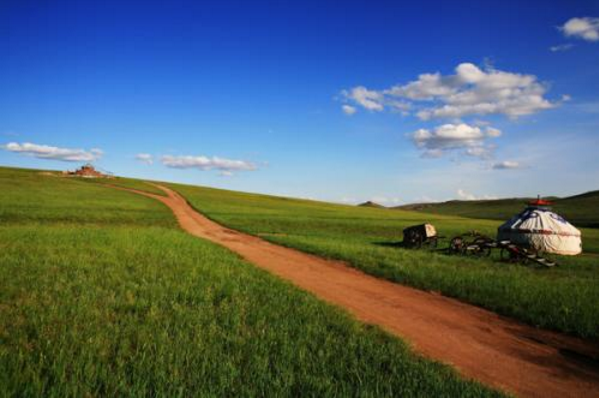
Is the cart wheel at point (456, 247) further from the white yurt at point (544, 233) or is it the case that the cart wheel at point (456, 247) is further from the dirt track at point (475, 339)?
the dirt track at point (475, 339)

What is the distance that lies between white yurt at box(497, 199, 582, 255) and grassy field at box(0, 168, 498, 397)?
77.8 ft

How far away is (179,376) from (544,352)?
7.24 metres

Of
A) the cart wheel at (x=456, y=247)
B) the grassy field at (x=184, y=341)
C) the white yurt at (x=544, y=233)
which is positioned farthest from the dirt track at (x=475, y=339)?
the white yurt at (x=544, y=233)

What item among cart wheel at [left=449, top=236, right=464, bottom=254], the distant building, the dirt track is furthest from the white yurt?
the distant building

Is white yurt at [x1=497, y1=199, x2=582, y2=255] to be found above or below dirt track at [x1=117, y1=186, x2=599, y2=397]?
above

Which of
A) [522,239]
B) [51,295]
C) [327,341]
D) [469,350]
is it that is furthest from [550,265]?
[51,295]

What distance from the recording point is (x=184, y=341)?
625 centimetres

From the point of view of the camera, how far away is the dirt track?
6.21 meters

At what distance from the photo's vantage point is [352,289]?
12328mm

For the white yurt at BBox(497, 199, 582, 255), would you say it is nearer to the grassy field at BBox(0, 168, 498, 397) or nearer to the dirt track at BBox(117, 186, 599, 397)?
the dirt track at BBox(117, 186, 599, 397)

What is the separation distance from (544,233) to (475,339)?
78.4ft

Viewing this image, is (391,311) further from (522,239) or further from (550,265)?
(522,239)

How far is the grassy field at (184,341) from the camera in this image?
4902 mm

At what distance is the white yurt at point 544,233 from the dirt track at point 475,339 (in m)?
19.7
